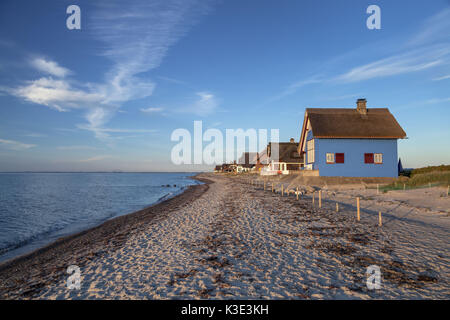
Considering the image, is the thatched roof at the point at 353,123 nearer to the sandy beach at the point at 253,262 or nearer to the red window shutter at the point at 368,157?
the red window shutter at the point at 368,157

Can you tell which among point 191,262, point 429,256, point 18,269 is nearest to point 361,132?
point 429,256

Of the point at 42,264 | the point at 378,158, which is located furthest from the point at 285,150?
the point at 42,264

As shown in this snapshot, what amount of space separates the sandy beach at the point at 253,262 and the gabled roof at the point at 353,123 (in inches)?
602

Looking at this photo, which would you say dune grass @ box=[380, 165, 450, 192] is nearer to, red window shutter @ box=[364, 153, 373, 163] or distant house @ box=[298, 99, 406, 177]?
distant house @ box=[298, 99, 406, 177]

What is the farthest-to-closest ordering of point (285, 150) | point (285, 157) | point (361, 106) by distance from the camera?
point (285, 150) < point (285, 157) < point (361, 106)

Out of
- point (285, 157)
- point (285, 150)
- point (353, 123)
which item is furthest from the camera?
point (285, 150)

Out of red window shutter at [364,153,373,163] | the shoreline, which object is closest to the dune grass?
red window shutter at [364,153,373,163]

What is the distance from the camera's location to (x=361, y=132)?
84.6 ft

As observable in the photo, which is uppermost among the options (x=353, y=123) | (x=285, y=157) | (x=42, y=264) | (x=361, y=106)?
(x=361, y=106)

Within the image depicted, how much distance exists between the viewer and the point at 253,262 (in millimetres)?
6801

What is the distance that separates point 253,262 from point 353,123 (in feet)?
85.8

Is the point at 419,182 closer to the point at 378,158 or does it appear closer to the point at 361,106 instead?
the point at 378,158

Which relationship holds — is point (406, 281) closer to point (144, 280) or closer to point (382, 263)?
point (382, 263)
